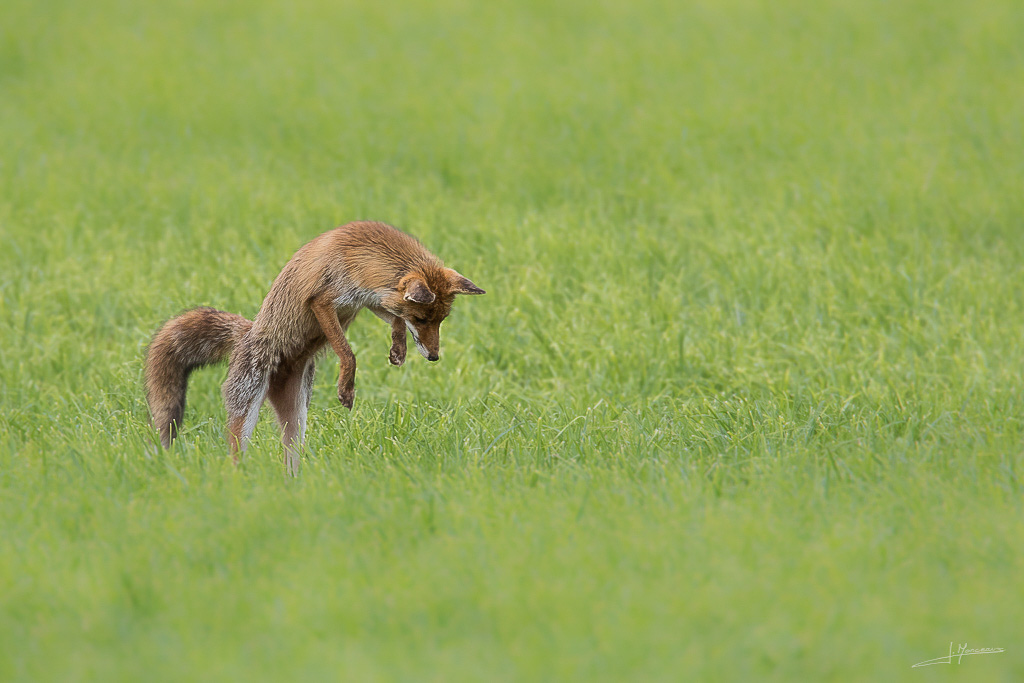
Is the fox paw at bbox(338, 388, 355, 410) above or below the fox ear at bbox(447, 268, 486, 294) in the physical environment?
below

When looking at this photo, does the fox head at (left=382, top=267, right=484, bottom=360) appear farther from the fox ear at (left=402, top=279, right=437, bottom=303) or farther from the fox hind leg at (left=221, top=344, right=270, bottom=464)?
the fox hind leg at (left=221, top=344, right=270, bottom=464)

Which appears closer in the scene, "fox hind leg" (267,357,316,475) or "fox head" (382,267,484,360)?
"fox head" (382,267,484,360)

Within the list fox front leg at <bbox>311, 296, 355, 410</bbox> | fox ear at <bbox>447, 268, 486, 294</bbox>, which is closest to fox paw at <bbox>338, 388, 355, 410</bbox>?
fox front leg at <bbox>311, 296, 355, 410</bbox>

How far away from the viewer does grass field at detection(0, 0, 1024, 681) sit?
3.79 meters

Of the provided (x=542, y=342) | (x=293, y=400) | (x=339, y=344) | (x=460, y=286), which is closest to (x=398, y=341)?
(x=339, y=344)

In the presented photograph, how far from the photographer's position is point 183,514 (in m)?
4.57

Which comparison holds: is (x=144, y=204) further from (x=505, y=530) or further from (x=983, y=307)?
(x=983, y=307)

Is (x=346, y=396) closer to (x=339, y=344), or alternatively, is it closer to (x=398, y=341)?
(x=339, y=344)

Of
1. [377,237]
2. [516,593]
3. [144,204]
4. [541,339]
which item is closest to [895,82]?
[541,339]

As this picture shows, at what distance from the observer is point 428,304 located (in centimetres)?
475

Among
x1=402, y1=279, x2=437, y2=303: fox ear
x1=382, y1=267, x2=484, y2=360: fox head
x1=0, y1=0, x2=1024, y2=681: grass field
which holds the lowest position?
x1=0, y1=0, x2=1024, y2=681: grass field

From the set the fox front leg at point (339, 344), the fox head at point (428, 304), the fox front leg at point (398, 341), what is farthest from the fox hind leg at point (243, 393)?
the fox head at point (428, 304)

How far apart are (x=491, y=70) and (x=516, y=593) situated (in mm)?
10166

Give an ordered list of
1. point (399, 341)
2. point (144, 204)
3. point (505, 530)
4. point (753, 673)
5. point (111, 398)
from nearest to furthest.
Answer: point (753, 673) < point (505, 530) < point (399, 341) < point (111, 398) < point (144, 204)
